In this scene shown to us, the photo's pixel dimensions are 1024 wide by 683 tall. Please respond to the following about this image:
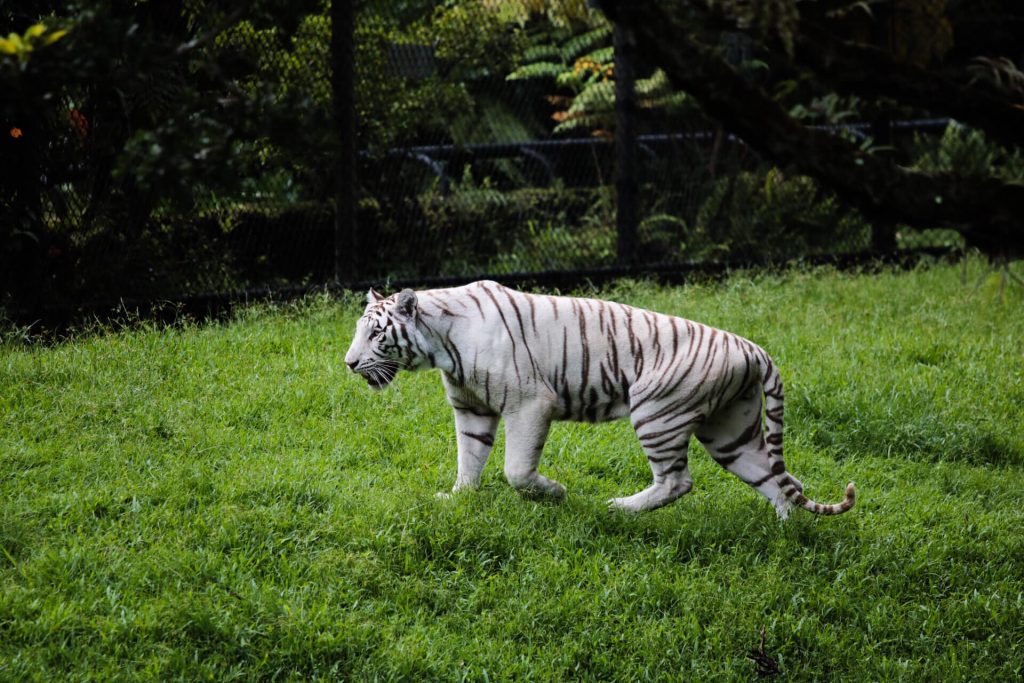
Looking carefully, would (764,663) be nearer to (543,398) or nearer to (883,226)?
(543,398)

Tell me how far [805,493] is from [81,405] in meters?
4.03

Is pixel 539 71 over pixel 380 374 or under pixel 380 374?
over

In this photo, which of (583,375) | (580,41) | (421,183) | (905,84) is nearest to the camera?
(905,84)

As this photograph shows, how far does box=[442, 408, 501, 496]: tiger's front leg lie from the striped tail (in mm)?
1268

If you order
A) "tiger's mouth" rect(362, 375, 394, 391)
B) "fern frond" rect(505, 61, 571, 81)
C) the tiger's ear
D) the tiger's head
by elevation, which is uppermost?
"fern frond" rect(505, 61, 571, 81)

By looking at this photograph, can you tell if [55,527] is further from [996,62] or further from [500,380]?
[996,62]

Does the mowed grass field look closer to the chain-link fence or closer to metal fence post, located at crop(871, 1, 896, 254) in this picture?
the chain-link fence

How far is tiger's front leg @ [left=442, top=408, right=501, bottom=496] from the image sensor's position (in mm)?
5160

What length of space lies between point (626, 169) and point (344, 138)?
2775 millimetres

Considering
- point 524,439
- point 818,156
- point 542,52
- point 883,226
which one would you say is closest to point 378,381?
point 524,439

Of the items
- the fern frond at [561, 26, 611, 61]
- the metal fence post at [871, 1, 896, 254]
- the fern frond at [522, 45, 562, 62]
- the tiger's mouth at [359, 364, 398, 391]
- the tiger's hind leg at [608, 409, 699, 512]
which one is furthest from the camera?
the fern frond at [561, 26, 611, 61]

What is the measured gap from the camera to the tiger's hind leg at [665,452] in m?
4.88

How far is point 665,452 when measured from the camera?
4926 millimetres

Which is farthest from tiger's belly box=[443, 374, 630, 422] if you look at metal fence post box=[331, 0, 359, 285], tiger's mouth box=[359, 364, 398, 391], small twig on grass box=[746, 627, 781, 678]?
metal fence post box=[331, 0, 359, 285]
